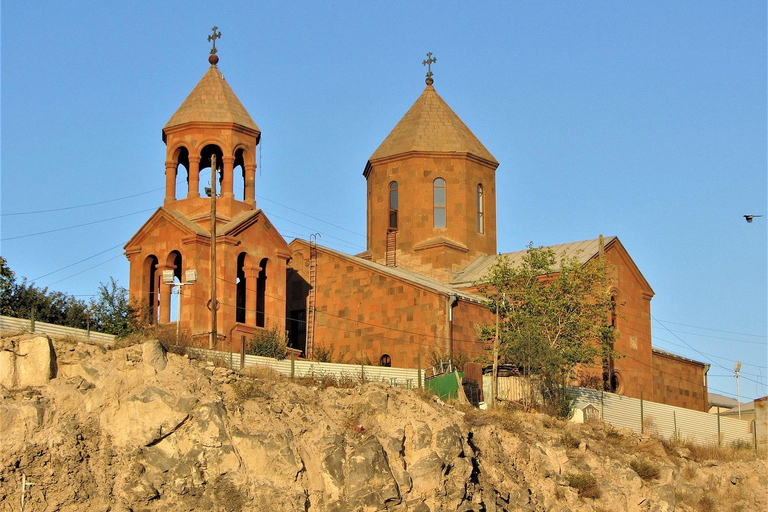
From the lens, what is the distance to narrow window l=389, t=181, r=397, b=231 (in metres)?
40.4

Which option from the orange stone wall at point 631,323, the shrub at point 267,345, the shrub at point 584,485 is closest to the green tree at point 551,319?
the orange stone wall at point 631,323

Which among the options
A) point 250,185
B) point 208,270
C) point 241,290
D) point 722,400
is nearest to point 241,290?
point 241,290

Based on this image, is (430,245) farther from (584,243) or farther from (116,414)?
(116,414)

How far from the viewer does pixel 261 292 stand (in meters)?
33.9

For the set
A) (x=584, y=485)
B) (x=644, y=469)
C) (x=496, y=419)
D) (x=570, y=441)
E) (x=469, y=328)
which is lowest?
(x=584, y=485)

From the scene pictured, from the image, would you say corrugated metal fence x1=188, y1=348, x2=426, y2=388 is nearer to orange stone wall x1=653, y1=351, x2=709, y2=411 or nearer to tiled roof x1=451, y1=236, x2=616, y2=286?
tiled roof x1=451, y1=236, x2=616, y2=286

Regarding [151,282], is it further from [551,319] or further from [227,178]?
[551,319]

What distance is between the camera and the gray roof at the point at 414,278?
34569mm

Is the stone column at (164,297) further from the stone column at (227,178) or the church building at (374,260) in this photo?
the stone column at (227,178)

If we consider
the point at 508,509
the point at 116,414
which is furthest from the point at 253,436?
the point at 508,509

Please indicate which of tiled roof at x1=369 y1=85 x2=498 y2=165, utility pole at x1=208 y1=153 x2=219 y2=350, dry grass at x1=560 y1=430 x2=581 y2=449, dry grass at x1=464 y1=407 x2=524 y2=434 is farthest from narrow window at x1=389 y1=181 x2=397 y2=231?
dry grass at x1=560 y1=430 x2=581 y2=449

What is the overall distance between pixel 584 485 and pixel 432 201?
15.4 m

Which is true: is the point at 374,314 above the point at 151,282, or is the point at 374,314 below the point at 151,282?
below

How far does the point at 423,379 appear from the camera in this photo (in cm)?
2892
